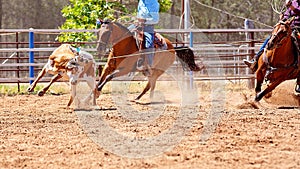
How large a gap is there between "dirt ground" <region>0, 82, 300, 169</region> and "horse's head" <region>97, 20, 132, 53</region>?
3.99ft

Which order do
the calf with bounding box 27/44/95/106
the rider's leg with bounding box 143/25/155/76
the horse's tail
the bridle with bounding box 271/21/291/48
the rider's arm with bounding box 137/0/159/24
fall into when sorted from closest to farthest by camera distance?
the bridle with bounding box 271/21/291/48 → the calf with bounding box 27/44/95/106 → the rider's arm with bounding box 137/0/159/24 → the rider's leg with bounding box 143/25/155/76 → the horse's tail

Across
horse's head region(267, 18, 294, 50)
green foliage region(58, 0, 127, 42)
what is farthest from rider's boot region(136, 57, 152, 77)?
green foliage region(58, 0, 127, 42)

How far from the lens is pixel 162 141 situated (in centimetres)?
662

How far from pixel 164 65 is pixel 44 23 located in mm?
31589

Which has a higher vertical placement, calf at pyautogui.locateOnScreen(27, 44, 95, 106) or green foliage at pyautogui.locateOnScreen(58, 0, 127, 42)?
green foliage at pyautogui.locateOnScreen(58, 0, 127, 42)

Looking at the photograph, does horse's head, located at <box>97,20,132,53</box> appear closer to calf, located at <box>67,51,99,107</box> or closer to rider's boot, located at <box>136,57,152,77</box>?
calf, located at <box>67,51,99,107</box>

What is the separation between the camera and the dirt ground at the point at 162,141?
5.48m

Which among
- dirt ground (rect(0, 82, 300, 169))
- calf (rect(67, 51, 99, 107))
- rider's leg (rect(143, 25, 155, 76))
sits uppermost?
rider's leg (rect(143, 25, 155, 76))

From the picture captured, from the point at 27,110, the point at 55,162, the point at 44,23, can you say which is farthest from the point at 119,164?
the point at 44,23

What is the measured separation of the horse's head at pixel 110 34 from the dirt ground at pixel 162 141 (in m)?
1.22

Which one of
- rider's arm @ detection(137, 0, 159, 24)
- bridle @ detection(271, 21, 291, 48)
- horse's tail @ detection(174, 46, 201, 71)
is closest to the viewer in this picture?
bridle @ detection(271, 21, 291, 48)

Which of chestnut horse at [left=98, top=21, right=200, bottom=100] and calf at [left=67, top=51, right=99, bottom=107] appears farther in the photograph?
chestnut horse at [left=98, top=21, right=200, bottom=100]

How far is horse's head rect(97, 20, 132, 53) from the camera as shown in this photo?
1121 cm

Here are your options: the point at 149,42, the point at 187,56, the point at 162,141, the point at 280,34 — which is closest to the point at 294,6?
the point at 280,34
